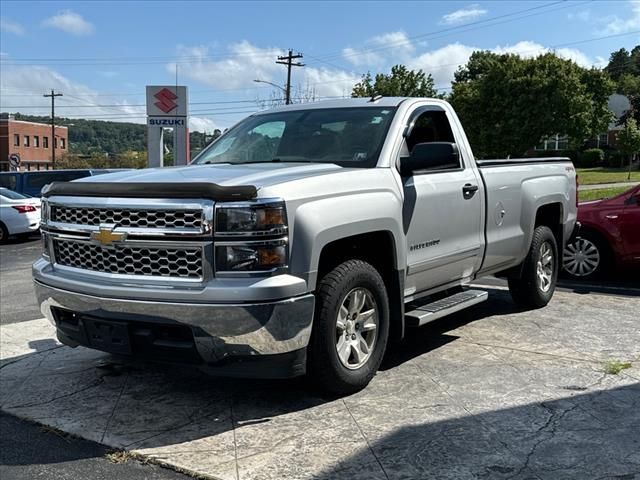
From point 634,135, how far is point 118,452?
41.9 metres

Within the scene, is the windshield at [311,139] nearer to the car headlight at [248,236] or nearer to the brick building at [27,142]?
the car headlight at [248,236]

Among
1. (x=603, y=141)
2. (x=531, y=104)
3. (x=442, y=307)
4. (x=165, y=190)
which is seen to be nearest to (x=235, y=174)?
(x=165, y=190)

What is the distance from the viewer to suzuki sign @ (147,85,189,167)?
15.1 metres

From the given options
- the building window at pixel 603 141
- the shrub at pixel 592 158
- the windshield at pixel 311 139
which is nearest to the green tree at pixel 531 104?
the shrub at pixel 592 158

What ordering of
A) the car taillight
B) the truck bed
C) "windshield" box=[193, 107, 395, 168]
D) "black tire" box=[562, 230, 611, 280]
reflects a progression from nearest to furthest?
"windshield" box=[193, 107, 395, 168] → the truck bed → "black tire" box=[562, 230, 611, 280] → the car taillight

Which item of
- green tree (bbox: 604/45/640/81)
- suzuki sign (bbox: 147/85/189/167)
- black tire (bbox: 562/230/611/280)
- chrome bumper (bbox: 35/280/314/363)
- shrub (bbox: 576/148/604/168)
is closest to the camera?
chrome bumper (bbox: 35/280/314/363)

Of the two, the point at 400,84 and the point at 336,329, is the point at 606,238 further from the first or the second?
the point at 400,84

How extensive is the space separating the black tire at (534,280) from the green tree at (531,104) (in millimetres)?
52945

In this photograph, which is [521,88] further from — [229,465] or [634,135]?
[229,465]

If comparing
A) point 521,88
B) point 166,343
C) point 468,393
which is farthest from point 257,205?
point 521,88

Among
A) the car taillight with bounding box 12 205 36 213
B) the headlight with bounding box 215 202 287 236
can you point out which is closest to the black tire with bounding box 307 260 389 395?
the headlight with bounding box 215 202 287 236

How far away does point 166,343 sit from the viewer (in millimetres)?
3775

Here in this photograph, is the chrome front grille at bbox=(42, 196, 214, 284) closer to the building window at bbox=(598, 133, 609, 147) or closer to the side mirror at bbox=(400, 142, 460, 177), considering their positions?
the side mirror at bbox=(400, 142, 460, 177)

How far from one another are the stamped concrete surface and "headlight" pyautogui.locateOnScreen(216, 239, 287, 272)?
1.01 meters
